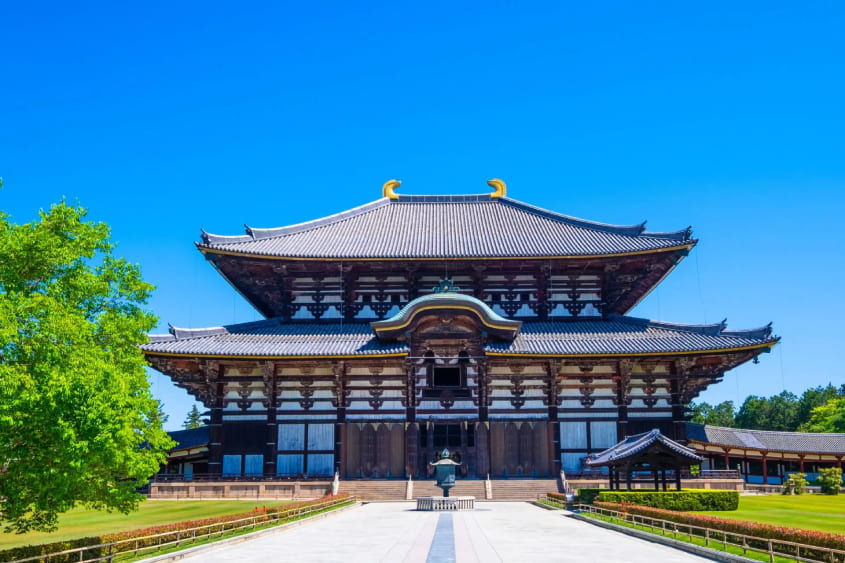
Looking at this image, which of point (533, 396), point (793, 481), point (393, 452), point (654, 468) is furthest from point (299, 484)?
point (793, 481)

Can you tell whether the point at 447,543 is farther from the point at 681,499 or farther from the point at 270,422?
the point at 270,422

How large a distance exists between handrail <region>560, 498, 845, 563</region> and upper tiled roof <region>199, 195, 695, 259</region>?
21.2 metres

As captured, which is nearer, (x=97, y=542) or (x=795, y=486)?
(x=97, y=542)

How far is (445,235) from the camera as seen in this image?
49938mm

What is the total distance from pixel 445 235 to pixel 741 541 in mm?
33258

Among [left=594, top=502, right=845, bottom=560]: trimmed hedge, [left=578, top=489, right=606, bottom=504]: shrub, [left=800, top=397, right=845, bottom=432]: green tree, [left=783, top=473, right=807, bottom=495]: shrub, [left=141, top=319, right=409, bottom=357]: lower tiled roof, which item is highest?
[left=141, top=319, right=409, bottom=357]: lower tiled roof

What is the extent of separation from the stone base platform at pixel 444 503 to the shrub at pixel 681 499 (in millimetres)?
6739

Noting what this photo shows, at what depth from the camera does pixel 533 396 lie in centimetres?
4253

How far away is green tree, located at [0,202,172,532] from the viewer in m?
16.6

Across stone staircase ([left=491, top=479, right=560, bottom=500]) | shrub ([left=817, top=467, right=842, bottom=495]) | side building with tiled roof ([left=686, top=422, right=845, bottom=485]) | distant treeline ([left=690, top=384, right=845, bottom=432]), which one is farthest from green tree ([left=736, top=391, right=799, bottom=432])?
stone staircase ([left=491, top=479, right=560, bottom=500])

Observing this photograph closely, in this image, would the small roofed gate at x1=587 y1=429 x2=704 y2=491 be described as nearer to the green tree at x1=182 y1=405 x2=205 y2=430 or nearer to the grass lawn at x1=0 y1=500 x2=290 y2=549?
the grass lawn at x1=0 y1=500 x2=290 y2=549

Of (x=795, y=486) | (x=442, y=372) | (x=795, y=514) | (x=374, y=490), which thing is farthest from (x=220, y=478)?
(x=795, y=486)

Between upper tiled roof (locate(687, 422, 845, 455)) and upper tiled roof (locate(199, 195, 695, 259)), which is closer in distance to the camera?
upper tiled roof (locate(199, 195, 695, 259))

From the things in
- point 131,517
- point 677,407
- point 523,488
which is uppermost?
point 677,407
